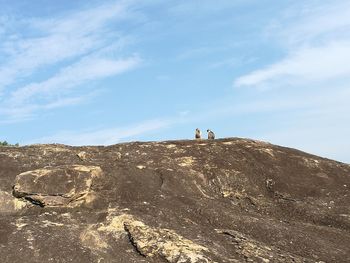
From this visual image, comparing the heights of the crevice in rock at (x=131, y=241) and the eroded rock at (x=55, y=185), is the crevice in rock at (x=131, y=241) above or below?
below

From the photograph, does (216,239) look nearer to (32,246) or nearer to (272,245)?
(272,245)

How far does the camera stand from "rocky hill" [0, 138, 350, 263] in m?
19.0

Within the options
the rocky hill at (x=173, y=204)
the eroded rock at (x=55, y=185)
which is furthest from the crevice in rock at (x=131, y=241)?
the eroded rock at (x=55, y=185)

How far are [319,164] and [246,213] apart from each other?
9.32m

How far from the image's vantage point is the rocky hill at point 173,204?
1900 cm

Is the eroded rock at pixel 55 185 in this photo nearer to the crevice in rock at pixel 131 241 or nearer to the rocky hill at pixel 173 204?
the rocky hill at pixel 173 204

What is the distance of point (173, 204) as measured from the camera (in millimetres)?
22547

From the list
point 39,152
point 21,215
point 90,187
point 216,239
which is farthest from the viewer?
point 39,152

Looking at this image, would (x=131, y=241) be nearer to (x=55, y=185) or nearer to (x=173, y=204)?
(x=173, y=204)

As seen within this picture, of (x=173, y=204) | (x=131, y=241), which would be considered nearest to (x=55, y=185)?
(x=131, y=241)

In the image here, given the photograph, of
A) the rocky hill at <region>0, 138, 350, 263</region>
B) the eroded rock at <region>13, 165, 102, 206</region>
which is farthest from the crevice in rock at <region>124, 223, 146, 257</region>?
the eroded rock at <region>13, 165, 102, 206</region>

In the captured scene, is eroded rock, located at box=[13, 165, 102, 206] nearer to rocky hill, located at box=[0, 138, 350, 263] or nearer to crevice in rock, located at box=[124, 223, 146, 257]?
rocky hill, located at box=[0, 138, 350, 263]

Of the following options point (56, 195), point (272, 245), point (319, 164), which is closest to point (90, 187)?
point (56, 195)

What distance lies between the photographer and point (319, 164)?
30547mm
